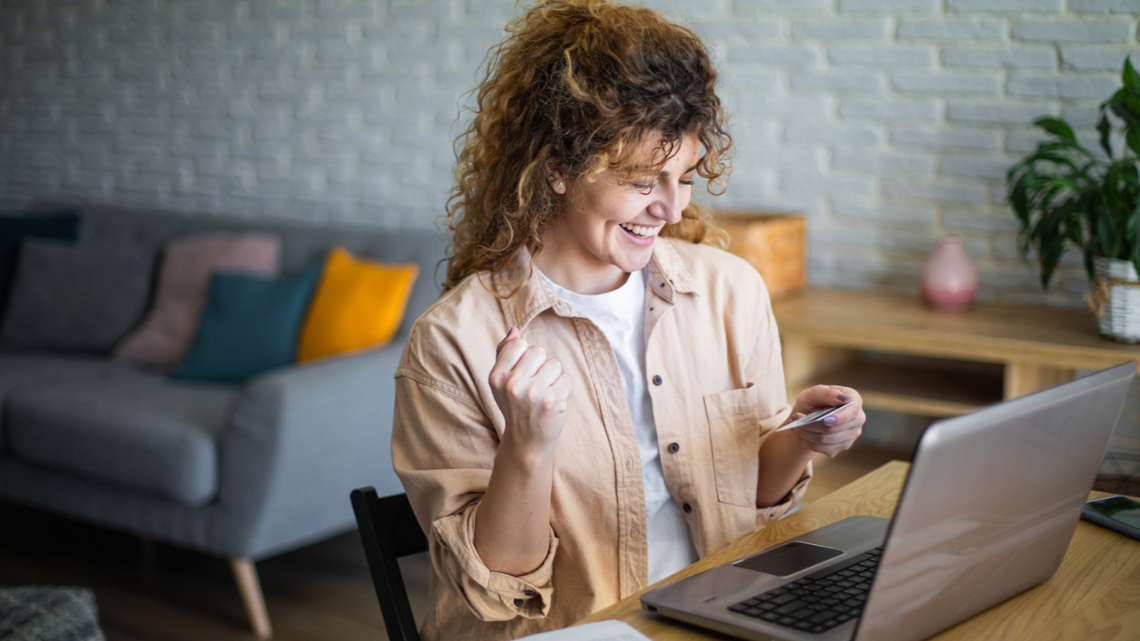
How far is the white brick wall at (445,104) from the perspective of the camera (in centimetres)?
216

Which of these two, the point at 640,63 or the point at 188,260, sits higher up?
the point at 640,63

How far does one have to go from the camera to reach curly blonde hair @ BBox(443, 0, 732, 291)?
1.09 m

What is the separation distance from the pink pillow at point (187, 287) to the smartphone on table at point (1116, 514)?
252cm

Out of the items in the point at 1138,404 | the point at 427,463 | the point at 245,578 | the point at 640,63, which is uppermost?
the point at 640,63

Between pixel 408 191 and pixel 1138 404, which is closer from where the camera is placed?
pixel 1138 404

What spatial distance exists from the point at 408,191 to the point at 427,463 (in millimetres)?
2180

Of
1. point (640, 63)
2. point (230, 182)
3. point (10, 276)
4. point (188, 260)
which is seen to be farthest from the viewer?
point (230, 182)

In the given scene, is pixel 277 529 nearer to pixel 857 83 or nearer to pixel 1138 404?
pixel 857 83

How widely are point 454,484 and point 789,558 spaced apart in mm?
369

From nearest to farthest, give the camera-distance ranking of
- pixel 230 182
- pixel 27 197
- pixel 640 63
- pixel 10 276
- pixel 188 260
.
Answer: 1. pixel 640 63
2. pixel 188 260
3. pixel 10 276
4. pixel 230 182
5. pixel 27 197

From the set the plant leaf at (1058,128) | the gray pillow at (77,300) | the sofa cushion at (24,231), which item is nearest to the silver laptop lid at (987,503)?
the plant leaf at (1058,128)

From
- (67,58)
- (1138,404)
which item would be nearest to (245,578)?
(1138,404)

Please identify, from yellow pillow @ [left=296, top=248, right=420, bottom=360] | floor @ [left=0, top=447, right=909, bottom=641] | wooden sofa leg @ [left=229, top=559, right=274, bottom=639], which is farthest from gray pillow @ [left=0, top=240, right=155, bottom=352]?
wooden sofa leg @ [left=229, top=559, right=274, bottom=639]

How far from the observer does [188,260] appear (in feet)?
10.3
